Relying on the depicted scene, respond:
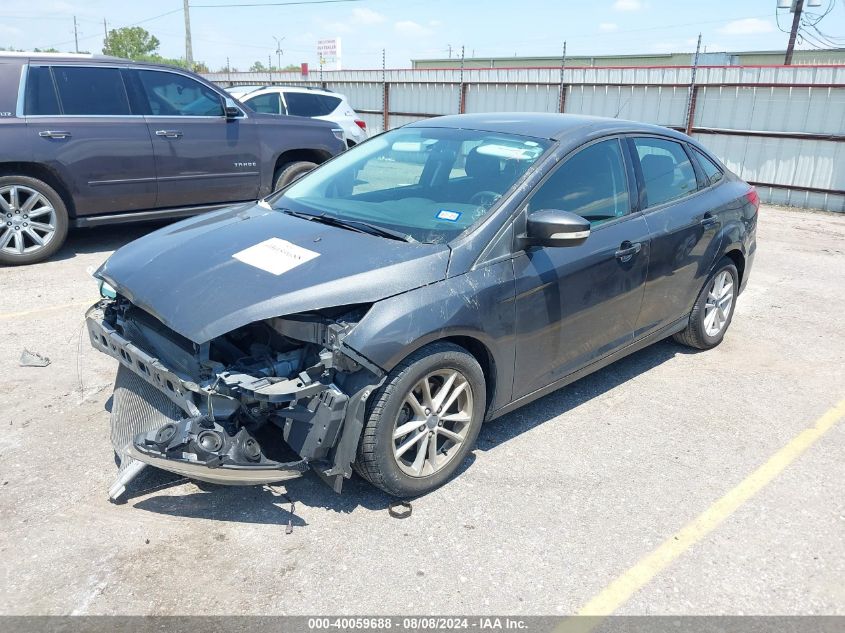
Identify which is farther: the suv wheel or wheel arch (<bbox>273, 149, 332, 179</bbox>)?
wheel arch (<bbox>273, 149, 332, 179</bbox>)

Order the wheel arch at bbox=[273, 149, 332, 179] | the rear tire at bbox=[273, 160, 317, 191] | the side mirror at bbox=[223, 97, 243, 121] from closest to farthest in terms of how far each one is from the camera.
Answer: the side mirror at bbox=[223, 97, 243, 121]
the rear tire at bbox=[273, 160, 317, 191]
the wheel arch at bbox=[273, 149, 332, 179]

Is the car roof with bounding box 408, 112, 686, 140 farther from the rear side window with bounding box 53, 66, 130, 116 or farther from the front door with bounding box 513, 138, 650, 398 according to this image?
the rear side window with bounding box 53, 66, 130, 116

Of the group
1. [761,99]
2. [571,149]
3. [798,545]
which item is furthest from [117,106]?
[761,99]

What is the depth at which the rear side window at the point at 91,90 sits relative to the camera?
6891mm

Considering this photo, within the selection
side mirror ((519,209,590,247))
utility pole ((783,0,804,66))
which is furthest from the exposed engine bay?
utility pole ((783,0,804,66))

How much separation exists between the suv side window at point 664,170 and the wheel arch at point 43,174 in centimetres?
553

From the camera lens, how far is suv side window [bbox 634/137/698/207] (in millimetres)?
4410

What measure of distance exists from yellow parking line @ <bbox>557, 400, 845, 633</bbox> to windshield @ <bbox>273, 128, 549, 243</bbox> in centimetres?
172

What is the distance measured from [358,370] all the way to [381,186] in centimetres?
167

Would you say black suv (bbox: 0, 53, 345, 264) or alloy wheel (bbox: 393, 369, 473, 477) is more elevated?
black suv (bbox: 0, 53, 345, 264)

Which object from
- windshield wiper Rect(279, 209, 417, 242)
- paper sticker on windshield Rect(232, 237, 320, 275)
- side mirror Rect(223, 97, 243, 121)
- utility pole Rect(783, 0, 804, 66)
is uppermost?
utility pole Rect(783, 0, 804, 66)

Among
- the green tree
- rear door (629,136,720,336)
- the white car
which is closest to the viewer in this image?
rear door (629,136,720,336)

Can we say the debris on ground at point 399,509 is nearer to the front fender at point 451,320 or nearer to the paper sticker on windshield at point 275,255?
the front fender at point 451,320

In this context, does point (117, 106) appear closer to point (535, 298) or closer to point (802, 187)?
point (535, 298)
